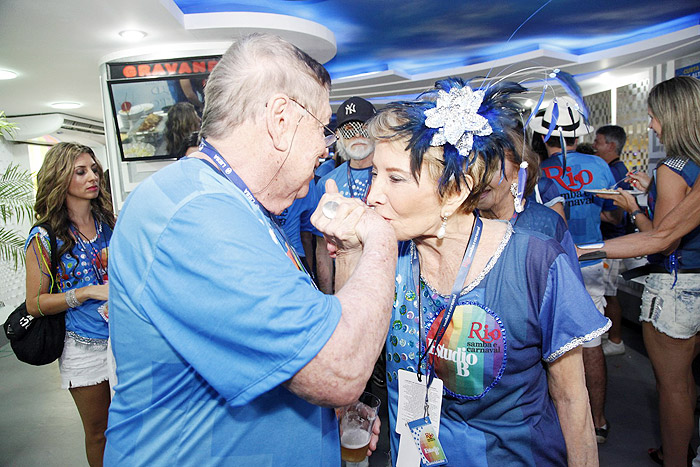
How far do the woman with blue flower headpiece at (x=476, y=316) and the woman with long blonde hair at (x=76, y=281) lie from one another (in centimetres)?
187

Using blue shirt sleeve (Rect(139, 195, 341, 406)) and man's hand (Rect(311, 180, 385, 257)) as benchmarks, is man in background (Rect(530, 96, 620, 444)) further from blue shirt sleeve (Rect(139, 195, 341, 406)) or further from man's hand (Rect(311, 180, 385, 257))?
blue shirt sleeve (Rect(139, 195, 341, 406))

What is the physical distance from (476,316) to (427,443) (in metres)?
0.42

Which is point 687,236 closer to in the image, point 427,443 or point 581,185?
point 581,185

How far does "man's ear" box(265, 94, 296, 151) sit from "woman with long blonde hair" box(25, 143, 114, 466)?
6.16ft

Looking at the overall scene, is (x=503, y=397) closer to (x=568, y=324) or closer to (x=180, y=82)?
(x=568, y=324)

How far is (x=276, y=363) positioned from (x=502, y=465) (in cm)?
92

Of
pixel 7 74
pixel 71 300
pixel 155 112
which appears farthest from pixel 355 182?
pixel 7 74

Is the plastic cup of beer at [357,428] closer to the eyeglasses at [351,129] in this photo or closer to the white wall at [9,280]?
the eyeglasses at [351,129]

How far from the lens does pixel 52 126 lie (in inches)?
313

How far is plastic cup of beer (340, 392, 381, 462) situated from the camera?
4.68ft

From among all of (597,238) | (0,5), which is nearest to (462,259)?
(597,238)

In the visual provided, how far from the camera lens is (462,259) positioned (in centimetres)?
145

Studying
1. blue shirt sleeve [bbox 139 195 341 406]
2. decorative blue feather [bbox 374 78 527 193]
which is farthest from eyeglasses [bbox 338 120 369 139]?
blue shirt sleeve [bbox 139 195 341 406]

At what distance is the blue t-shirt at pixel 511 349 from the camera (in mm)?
1303
